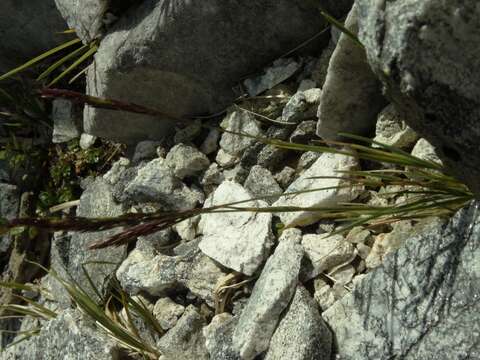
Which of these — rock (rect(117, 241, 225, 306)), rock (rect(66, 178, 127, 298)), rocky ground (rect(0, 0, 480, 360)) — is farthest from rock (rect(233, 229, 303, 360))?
rock (rect(66, 178, 127, 298))

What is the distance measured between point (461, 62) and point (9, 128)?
11.8ft

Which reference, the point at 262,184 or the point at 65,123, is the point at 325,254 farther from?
the point at 65,123

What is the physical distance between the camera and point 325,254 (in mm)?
2477

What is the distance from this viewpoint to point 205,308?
9.46 ft

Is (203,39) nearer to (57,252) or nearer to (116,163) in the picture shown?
(116,163)

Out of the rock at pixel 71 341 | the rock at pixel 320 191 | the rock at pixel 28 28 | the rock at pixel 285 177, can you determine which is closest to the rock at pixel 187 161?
the rock at pixel 285 177

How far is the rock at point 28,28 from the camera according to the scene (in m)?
4.14

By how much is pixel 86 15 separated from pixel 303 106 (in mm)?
1287

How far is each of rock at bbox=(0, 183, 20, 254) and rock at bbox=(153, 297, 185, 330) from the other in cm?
161

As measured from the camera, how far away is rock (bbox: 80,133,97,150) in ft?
13.2

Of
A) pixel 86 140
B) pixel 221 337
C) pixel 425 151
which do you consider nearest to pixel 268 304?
pixel 221 337

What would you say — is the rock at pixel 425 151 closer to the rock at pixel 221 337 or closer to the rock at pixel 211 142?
the rock at pixel 221 337

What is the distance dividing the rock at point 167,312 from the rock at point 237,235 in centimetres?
31

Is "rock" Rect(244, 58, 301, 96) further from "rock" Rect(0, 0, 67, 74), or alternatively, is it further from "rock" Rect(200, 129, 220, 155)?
"rock" Rect(0, 0, 67, 74)
